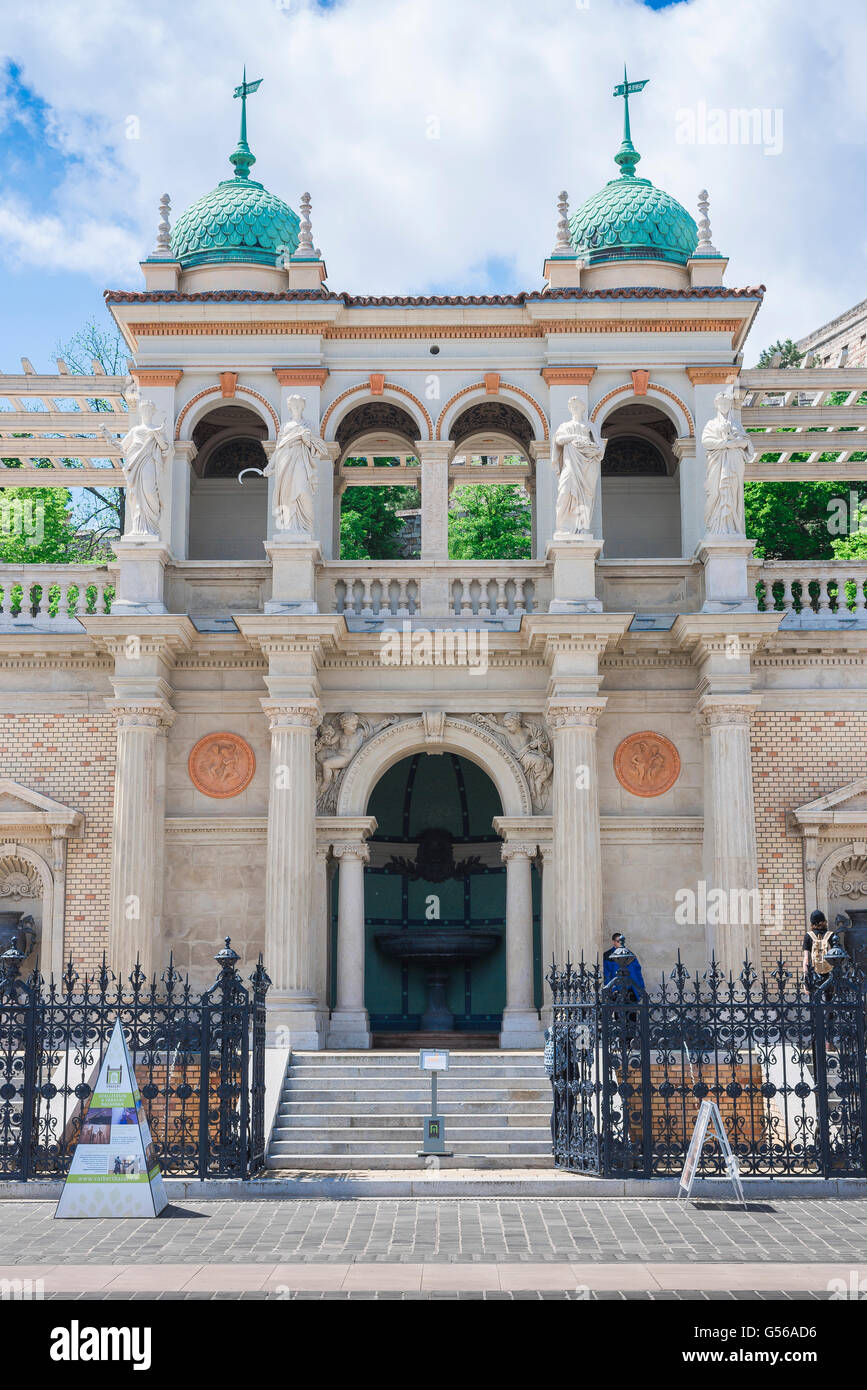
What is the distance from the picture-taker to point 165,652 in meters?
23.9

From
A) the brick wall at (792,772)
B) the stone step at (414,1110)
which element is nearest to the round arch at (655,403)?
the brick wall at (792,772)

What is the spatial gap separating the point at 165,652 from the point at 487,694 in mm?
5059

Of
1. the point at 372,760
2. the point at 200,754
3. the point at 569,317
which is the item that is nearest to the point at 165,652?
the point at 200,754

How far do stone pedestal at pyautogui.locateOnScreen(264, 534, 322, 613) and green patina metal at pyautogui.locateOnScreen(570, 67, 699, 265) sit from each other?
7.17 metres

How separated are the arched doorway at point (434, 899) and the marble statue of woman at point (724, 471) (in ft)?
23.3

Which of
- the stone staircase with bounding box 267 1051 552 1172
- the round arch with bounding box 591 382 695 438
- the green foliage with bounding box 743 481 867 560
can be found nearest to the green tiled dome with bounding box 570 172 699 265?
the round arch with bounding box 591 382 695 438

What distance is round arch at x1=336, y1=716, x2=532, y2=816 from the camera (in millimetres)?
24094

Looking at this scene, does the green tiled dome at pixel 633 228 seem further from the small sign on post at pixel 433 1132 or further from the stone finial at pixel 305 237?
the small sign on post at pixel 433 1132

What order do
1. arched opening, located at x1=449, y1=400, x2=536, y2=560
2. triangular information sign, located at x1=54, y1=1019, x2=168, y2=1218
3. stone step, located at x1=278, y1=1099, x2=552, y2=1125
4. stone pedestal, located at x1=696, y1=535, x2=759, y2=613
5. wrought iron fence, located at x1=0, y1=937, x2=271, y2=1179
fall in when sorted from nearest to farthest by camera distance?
triangular information sign, located at x1=54, y1=1019, x2=168, y2=1218
wrought iron fence, located at x1=0, y1=937, x2=271, y2=1179
stone step, located at x1=278, y1=1099, x2=552, y2=1125
stone pedestal, located at x1=696, y1=535, x2=759, y2=613
arched opening, located at x1=449, y1=400, x2=536, y2=560

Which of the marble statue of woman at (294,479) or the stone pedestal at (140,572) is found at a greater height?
the marble statue of woman at (294,479)

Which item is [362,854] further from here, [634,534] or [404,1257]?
[404,1257]

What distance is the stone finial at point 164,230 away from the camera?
26.0m

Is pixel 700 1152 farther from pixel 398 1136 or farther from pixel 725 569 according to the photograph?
pixel 725 569

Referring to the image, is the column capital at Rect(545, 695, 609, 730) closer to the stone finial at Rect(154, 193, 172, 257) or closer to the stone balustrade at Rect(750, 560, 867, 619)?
the stone balustrade at Rect(750, 560, 867, 619)
